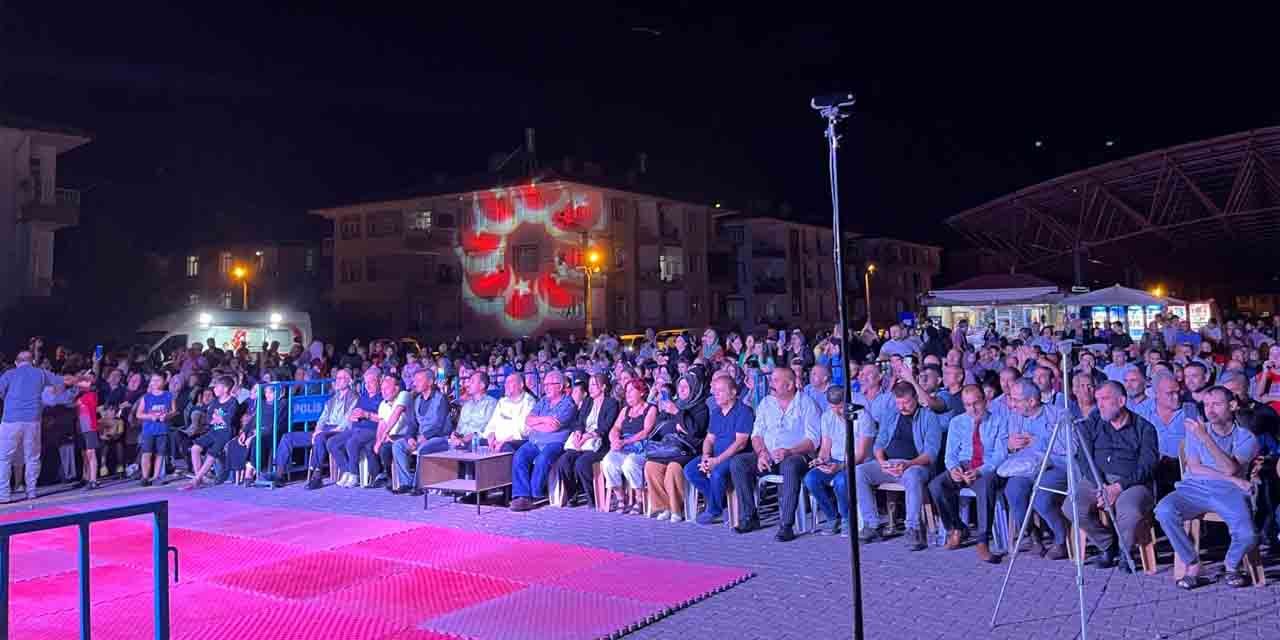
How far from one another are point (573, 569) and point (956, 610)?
2.95 meters

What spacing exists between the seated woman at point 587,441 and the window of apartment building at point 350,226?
3866 cm

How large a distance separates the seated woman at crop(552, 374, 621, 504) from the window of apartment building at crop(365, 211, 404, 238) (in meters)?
36.2

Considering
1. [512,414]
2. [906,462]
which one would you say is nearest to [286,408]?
[512,414]

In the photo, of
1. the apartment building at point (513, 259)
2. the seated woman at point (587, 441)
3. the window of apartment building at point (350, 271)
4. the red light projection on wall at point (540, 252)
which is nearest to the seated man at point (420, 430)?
the seated woman at point (587, 441)

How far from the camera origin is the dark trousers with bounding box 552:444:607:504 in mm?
9555

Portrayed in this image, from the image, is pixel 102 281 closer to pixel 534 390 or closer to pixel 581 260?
pixel 581 260

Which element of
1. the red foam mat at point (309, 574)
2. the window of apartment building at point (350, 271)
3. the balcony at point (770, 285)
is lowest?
the red foam mat at point (309, 574)

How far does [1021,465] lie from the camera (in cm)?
705

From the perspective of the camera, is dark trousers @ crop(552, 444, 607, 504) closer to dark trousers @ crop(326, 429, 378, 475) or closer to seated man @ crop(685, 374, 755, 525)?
seated man @ crop(685, 374, 755, 525)

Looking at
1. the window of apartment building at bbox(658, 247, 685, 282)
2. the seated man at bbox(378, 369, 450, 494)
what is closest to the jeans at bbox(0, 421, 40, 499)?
the seated man at bbox(378, 369, 450, 494)

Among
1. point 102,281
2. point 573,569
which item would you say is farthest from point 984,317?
point 102,281

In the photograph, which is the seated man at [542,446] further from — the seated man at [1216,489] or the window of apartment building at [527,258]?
the window of apartment building at [527,258]

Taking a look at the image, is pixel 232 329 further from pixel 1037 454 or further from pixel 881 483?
pixel 1037 454

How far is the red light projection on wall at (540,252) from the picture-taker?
133 feet
